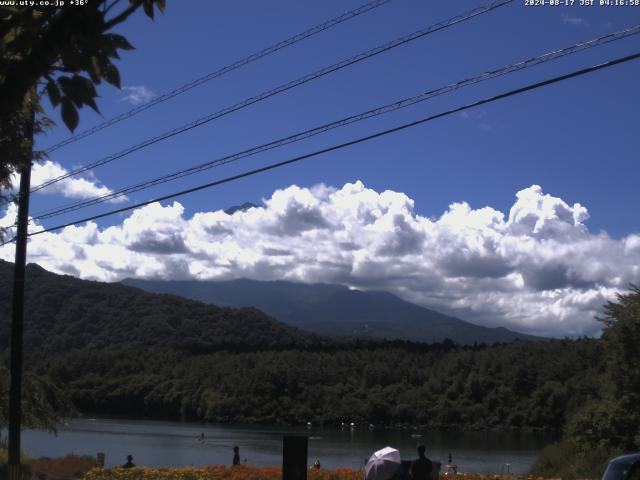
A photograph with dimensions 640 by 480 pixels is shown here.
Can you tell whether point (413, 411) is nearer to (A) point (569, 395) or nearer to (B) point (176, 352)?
(A) point (569, 395)

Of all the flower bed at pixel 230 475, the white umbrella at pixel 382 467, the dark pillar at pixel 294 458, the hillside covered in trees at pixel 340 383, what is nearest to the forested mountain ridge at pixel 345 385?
the hillside covered in trees at pixel 340 383

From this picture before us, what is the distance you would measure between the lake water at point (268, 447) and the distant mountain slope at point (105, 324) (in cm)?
7534

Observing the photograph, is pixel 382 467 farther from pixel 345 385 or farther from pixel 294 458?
pixel 345 385

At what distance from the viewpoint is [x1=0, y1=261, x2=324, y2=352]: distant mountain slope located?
563ft

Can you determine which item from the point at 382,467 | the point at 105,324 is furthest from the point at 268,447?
the point at 105,324

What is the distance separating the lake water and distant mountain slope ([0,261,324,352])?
247 feet

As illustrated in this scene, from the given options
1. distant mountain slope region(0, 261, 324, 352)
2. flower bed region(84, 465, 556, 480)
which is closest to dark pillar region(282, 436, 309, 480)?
flower bed region(84, 465, 556, 480)

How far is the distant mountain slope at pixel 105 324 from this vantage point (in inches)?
6757

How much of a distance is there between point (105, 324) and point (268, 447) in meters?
128

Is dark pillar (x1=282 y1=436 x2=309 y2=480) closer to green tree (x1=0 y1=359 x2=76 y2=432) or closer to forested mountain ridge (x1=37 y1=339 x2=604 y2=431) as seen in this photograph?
green tree (x1=0 y1=359 x2=76 y2=432)

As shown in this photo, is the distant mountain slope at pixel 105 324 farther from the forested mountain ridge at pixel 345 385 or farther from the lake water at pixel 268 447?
the lake water at pixel 268 447

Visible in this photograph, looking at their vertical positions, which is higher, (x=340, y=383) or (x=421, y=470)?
(x=421, y=470)

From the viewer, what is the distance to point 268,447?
70312 millimetres

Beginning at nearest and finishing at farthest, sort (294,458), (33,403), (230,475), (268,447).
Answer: (294,458) < (230,475) < (33,403) < (268,447)
